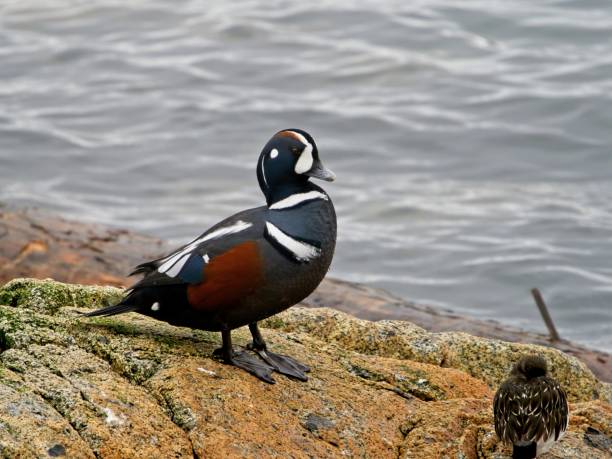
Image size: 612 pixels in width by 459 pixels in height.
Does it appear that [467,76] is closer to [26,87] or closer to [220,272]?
[26,87]

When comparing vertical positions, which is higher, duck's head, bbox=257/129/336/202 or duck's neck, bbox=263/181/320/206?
duck's head, bbox=257/129/336/202

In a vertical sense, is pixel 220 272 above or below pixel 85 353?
above

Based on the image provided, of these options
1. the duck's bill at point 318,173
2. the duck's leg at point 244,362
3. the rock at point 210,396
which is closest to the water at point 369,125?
the rock at point 210,396

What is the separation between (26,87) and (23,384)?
1904 cm

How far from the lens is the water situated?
16.8 m

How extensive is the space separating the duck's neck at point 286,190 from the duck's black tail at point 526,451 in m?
1.89

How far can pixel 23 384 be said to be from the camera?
5.65 meters

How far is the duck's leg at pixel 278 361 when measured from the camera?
21.5ft

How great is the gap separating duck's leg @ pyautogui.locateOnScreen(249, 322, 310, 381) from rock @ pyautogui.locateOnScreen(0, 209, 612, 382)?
170 inches

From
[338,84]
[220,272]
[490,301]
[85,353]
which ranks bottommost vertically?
[490,301]

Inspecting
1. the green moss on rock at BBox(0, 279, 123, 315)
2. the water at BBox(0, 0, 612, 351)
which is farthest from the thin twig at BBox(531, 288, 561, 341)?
the green moss on rock at BBox(0, 279, 123, 315)

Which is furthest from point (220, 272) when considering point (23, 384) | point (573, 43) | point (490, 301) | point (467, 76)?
point (573, 43)

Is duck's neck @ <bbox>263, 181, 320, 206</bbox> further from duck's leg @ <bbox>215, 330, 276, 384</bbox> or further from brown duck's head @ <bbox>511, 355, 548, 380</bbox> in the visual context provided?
brown duck's head @ <bbox>511, 355, 548, 380</bbox>

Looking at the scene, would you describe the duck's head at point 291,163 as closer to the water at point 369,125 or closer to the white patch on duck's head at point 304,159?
the white patch on duck's head at point 304,159
